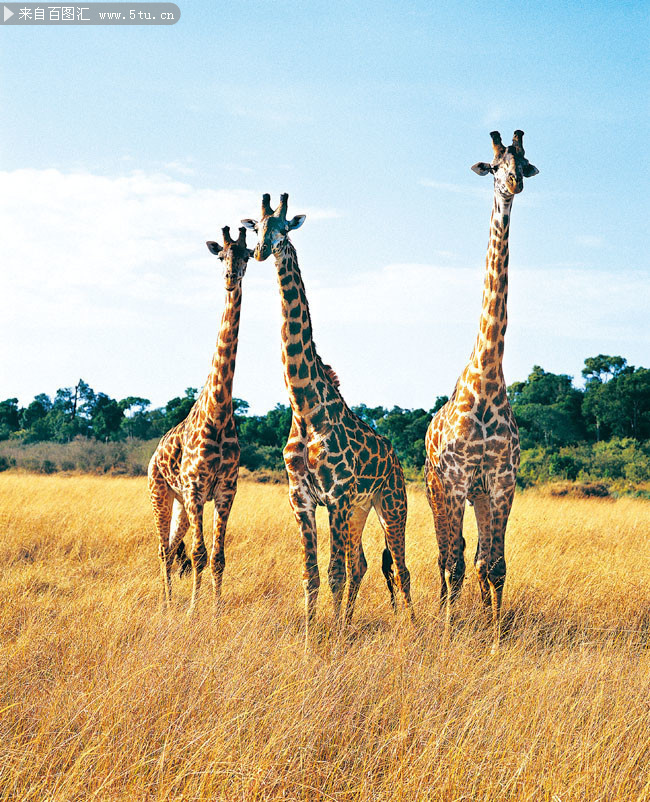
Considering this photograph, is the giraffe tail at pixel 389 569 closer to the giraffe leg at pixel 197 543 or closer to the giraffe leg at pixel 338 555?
the giraffe leg at pixel 338 555

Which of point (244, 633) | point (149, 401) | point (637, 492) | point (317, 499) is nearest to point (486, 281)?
point (317, 499)

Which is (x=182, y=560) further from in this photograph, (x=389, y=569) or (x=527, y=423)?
(x=527, y=423)

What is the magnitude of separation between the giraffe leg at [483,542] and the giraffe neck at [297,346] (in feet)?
5.62

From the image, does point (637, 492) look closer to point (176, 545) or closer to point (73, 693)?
point (176, 545)

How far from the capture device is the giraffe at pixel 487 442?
235 inches

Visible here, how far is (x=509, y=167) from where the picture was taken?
18.9 feet

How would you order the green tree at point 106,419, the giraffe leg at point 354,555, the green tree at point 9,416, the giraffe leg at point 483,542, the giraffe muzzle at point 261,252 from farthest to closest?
1. the green tree at point 9,416
2. the green tree at point 106,419
3. the giraffe leg at point 483,542
4. the giraffe leg at point 354,555
5. the giraffe muzzle at point 261,252

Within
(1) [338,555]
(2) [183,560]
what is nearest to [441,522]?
(1) [338,555]

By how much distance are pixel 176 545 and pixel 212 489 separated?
1.24m

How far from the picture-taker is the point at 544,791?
3426 mm

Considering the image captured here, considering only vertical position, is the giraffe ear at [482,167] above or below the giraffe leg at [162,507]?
above

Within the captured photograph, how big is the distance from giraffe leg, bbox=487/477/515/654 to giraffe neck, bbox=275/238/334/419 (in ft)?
5.48

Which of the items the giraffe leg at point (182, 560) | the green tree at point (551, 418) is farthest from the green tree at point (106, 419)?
the giraffe leg at point (182, 560)

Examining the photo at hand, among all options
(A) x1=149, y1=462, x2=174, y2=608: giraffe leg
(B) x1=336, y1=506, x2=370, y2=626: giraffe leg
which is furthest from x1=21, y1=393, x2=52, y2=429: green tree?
(B) x1=336, y1=506, x2=370, y2=626: giraffe leg
